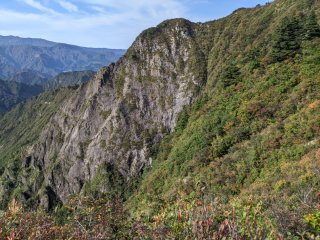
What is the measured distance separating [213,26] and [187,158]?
5825cm

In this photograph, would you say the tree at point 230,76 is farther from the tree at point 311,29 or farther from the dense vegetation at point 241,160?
the tree at point 311,29

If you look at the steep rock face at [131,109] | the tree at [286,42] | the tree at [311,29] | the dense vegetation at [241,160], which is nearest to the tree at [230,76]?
the dense vegetation at [241,160]

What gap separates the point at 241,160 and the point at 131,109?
191ft

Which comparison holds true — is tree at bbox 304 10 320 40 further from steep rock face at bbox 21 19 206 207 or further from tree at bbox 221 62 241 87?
steep rock face at bbox 21 19 206 207

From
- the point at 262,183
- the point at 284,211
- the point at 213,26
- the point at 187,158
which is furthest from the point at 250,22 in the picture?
the point at 284,211

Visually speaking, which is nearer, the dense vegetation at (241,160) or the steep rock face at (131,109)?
the dense vegetation at (241,160)

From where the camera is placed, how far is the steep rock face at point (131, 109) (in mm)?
99500

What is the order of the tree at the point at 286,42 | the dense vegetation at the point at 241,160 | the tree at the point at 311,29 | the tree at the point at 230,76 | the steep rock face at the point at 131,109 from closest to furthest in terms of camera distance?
the dense vegetation at the point at 241,160 → the tree at the point at 286,42 → the tree at the point at 311,29 → the tree at the point at 230,76 → the steep rock face at the point at 131,109

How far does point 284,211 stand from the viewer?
16141 mm

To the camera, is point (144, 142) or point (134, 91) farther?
point (134, 91)

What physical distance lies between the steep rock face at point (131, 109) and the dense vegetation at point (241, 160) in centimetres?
611

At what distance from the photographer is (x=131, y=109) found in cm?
10462

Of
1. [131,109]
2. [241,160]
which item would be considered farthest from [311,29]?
[131,109]

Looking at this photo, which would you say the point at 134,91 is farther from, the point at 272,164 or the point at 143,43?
the point at 272,164
